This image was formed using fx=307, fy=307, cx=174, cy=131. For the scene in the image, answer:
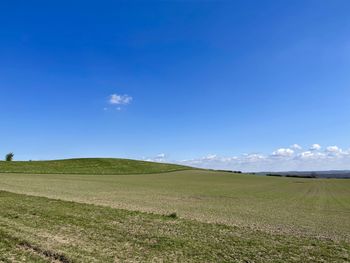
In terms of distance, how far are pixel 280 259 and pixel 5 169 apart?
206ft

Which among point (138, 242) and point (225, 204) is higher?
point (138, 242)

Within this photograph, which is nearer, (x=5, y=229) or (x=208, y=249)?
(x=208, y=249)

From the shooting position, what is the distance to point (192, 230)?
11.6 metres

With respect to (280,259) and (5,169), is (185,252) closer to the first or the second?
(280,259)

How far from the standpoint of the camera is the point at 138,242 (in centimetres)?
956

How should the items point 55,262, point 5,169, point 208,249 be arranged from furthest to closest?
point 5,169 < point 208,249 < point 55,262

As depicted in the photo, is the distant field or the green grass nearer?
the green grass

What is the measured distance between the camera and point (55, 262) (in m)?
7.54

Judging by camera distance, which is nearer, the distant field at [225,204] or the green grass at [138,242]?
the green grass at [138,242]

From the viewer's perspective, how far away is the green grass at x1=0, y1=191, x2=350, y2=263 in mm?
8164

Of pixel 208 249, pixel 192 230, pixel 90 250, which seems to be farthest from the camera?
pixel 192 230

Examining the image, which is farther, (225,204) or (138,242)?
(225,204)

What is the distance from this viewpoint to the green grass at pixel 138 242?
8.16 meters

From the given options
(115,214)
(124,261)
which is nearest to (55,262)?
(124,261)
